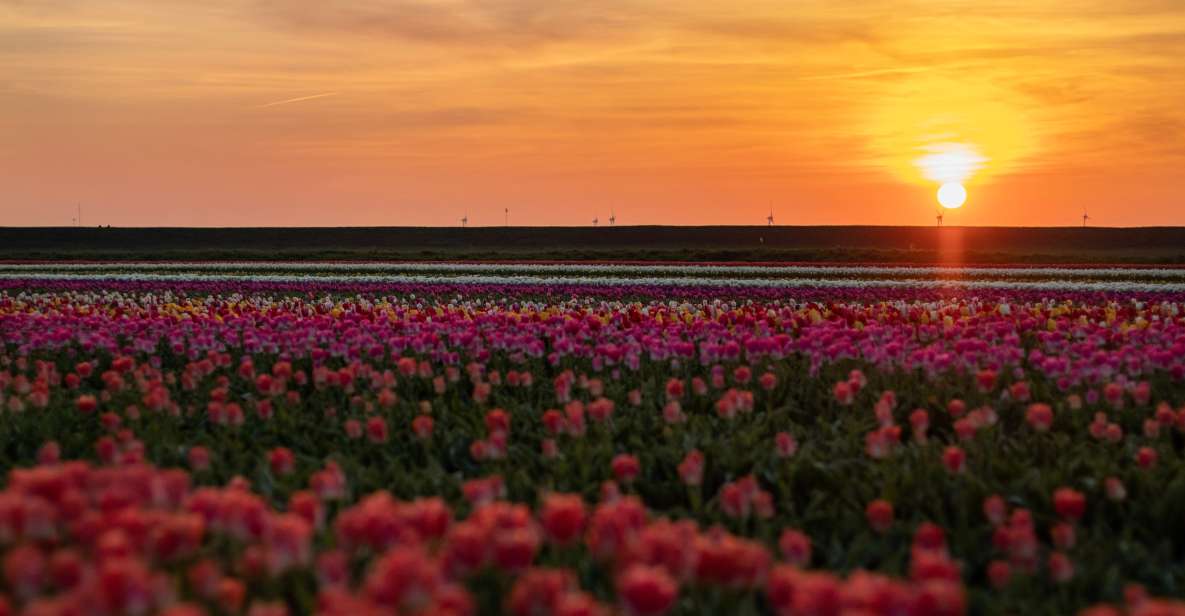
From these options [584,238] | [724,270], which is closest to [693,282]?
[724,270]

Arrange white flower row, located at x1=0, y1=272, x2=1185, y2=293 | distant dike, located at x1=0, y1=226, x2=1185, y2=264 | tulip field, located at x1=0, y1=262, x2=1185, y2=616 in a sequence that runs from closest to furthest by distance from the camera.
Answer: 1. tulip field, located at x1=0, y1=262, x2=1185, y2=616
2. white flower row, located at x1=0, y1=272, x2=1185, y2=293
3. distant dike, located at x1=0, y1=226, x2=1185, y2=264

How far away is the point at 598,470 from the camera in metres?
7.55

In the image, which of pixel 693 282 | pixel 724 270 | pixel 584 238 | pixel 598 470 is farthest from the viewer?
pixel 584 238

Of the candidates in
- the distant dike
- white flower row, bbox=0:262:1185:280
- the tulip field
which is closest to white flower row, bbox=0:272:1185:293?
white flower row, bbox=0:262:1185:280

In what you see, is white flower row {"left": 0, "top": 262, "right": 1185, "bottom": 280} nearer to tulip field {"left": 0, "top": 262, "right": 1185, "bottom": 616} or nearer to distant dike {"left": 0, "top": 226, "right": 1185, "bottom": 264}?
tulip field {"left": 0, "top": 262, "right": 1185, "bottom": 616}

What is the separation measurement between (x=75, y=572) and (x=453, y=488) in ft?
12.3

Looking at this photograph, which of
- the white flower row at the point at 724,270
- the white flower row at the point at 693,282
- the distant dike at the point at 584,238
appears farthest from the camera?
the distant dike at the point at 584,238

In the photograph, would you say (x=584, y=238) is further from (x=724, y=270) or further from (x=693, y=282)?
(x=693, y=282)

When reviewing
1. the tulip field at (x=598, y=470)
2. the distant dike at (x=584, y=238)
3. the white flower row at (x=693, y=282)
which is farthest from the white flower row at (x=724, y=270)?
the distant dike at (x=584, y=238)

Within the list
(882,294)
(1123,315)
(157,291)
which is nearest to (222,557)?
(1123,315)

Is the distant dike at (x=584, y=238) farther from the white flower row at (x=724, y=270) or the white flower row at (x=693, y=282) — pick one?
the white flower row at (x=693, y=282)

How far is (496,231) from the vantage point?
95.6 metres

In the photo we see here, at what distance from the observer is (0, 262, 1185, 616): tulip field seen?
3.72 m

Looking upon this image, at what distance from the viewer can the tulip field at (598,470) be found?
372 centimetres
